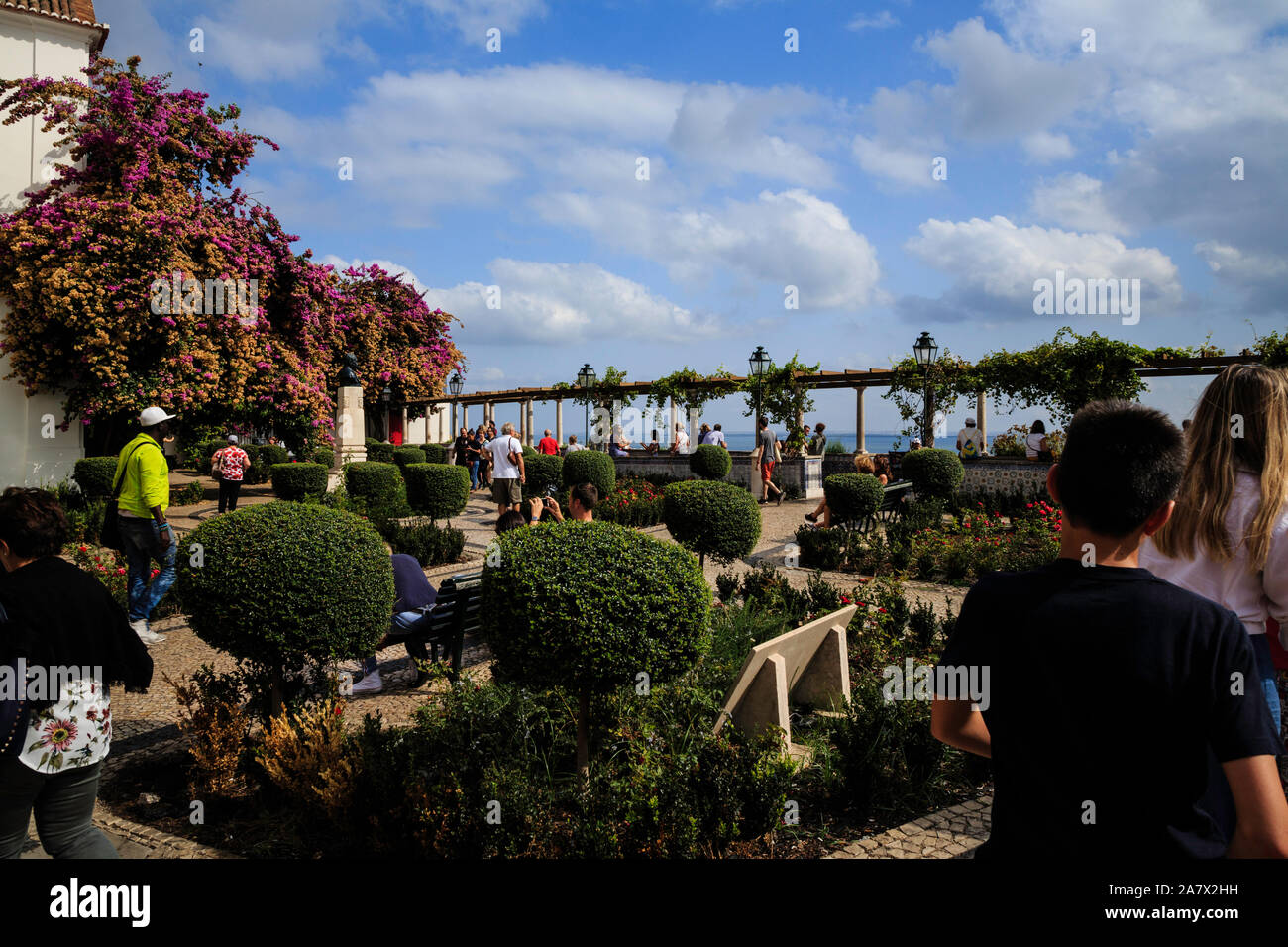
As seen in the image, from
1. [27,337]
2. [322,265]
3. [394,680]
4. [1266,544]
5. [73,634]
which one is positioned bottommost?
[394,680]

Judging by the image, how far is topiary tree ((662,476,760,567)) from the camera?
700 centimetres

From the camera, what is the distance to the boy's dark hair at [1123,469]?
4.58ft

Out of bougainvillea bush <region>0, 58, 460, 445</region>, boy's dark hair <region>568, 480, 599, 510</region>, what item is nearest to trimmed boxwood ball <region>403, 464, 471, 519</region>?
bougainvillea bush <region>0, 58, 460, 445</region>

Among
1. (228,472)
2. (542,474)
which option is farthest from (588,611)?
(542,474)

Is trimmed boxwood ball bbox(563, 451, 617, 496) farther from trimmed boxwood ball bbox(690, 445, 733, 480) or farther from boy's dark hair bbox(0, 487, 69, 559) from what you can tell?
boy's dark hair bbox(0, 487, 69, 559)

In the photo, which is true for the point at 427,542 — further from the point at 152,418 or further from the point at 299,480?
the point at 299,480

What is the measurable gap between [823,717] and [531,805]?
2.01m

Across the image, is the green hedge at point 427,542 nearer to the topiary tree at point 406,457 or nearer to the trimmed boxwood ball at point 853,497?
the trimmed boxwood ball at point 853,497

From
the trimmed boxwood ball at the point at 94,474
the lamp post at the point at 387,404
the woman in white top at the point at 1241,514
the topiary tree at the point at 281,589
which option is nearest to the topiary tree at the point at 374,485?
the trimmed boxwood ball at the point at 94,474

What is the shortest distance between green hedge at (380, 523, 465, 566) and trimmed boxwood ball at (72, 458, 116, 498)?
22.4ft

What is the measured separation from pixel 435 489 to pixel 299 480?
3.46 m
